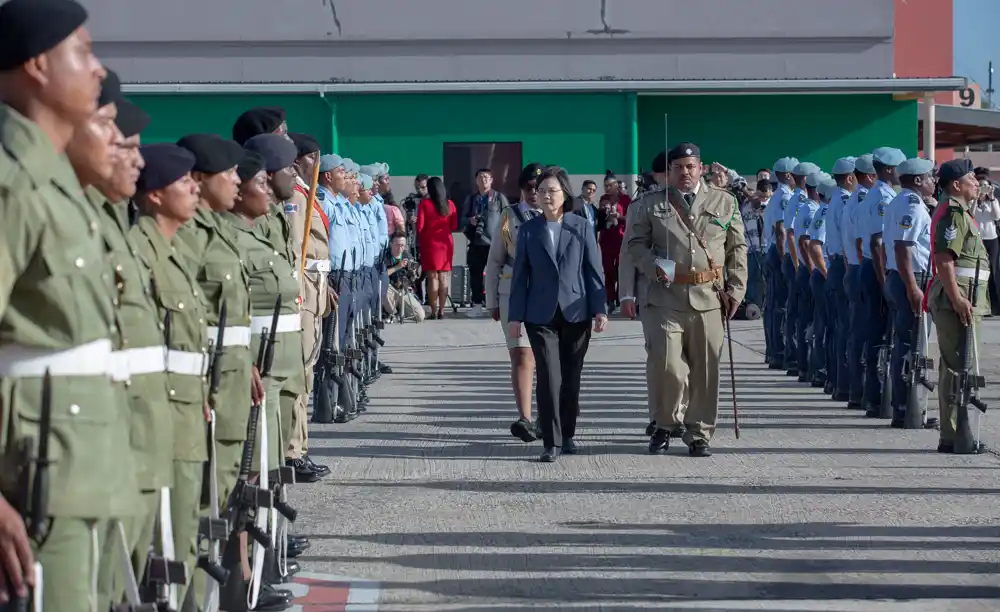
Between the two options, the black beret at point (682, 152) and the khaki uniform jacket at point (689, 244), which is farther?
the black beret at point (682, 152)

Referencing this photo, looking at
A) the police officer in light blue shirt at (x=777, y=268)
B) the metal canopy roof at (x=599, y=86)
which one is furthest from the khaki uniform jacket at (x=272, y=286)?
the metal canopy roof at (x=599, y=86)

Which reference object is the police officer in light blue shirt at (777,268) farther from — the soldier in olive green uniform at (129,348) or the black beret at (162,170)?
the soldier in olive green uniform at (129,348)

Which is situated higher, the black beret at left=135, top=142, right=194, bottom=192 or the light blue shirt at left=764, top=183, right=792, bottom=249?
the light blue shirt at left=764, top=183, right=792, bottom=249

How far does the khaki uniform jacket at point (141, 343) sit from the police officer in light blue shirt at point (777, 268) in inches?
491

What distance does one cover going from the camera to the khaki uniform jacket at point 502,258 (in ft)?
39.2

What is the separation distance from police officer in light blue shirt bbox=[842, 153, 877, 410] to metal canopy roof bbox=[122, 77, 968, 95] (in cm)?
→ 1379

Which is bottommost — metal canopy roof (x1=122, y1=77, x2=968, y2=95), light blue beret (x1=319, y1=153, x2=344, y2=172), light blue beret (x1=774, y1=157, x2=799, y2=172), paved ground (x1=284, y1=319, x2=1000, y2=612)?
paved ground (x1=284, y1=319, x2=1000, y2=612)

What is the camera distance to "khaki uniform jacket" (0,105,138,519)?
3875 millimetres

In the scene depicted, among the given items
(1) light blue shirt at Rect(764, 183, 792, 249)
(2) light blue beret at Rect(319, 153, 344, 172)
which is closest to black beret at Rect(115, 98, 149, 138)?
(2) light blue beret at Rect(319, 153, 344, 172)

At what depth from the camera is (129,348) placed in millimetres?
4891

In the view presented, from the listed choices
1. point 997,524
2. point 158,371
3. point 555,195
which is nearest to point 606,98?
point 555,195

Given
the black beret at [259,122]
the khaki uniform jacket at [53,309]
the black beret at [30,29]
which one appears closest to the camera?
the khaki uniform jacket at [53,309]

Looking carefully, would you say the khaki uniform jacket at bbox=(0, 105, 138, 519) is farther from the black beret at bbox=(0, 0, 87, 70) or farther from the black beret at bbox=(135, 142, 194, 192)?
the black beret at bbox=(135, 142, 194, 192)

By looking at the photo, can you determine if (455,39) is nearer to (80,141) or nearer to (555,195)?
(555,195)
